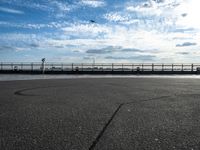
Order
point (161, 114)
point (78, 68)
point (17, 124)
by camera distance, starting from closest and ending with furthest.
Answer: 1. point (17, 124)
2. point (161, 114)
3. point (78, 68)

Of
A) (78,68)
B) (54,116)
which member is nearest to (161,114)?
(54,116)

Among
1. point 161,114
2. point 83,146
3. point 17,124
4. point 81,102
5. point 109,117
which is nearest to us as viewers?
point 83,146

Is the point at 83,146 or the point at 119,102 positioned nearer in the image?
the point at 83,146

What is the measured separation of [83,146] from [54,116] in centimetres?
260

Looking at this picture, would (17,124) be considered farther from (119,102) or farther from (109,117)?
(119,102)

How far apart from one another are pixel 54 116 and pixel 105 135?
6.93ft

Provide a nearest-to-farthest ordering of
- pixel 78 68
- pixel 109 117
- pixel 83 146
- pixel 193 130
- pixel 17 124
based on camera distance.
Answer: pixel 83 146
pixel 193 130
pixel 17 124
pixel 109 117
pixel 78 68

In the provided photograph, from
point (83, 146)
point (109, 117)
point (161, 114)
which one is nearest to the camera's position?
point (83, 146)

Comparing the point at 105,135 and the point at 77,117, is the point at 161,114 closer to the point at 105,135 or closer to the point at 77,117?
the point at 77,117

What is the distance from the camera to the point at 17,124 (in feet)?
20.6

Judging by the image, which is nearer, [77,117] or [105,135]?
[105,135]

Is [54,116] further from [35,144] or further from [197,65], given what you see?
[197,65]

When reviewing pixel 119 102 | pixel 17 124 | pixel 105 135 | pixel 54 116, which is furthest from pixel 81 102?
pixel 105 135

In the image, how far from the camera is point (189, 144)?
4895 mm
